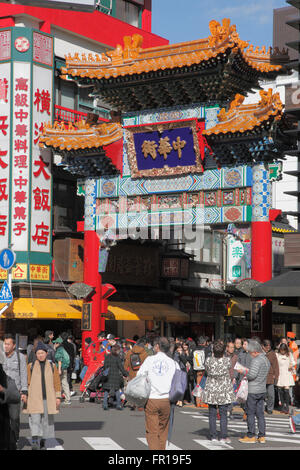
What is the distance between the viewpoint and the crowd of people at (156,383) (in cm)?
1277

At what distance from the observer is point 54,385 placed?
14445mm

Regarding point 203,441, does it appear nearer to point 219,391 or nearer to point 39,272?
point 219,391

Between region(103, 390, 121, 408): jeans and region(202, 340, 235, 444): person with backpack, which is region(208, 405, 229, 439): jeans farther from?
region(103, 390, 121, 408): jeans

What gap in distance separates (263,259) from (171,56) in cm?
857

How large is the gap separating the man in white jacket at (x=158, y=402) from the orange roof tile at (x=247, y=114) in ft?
54.5

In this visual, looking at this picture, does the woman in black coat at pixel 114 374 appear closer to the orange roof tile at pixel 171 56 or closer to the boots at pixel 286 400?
the boots at pixel 286 400

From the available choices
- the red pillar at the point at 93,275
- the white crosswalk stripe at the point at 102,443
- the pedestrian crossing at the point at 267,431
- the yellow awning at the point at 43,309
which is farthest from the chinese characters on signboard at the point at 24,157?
the white crosswalk stripe at the point at 102,443

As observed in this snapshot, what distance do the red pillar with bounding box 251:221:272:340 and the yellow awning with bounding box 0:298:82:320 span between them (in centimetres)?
933

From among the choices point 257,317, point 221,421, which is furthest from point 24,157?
point 221,421

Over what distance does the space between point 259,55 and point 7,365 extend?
20262mm

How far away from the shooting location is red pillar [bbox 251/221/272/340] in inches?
1125
